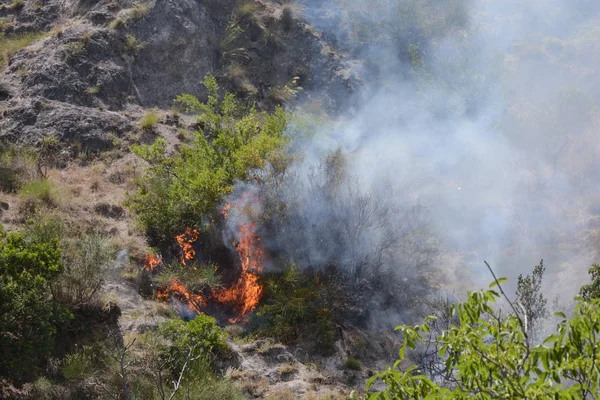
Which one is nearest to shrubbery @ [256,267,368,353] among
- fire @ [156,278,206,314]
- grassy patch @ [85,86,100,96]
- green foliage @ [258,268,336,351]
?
green foliage @ [258,268,336,351]

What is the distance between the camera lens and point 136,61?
52.7 ft

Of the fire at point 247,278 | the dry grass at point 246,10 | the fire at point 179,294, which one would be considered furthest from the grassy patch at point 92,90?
the fire at point 179,294

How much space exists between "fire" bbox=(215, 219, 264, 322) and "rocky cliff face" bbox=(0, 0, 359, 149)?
4.81 m

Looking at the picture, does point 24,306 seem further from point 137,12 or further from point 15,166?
point 137,12

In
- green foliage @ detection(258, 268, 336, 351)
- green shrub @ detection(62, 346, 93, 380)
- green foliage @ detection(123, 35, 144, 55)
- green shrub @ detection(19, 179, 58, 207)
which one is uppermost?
green foliage @ detection(123, 35, 144, 55)

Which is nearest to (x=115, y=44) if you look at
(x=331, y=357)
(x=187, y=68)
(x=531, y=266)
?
(x=187, y=68)

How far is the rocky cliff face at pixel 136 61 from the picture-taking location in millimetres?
13938

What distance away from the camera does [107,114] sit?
14.5 meters

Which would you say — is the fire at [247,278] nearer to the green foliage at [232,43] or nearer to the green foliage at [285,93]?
the green foliage at [285,93]

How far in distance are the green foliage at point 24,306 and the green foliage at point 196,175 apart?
4009 millimetres

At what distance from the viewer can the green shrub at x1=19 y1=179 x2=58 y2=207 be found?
11.0m

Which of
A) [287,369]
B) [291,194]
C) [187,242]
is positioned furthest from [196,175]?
[287,369]

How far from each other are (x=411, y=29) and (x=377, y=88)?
3.20 m

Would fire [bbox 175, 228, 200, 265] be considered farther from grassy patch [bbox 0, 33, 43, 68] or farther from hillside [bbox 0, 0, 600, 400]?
grassy patch [bbox 0, 33, 43, 68]
